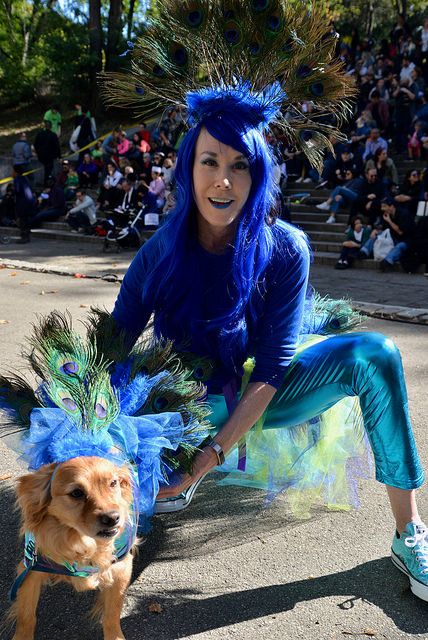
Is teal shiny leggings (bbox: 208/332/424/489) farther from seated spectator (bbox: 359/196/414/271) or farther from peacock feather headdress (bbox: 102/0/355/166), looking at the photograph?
seated spectator (bbox: 359/196/414/271)

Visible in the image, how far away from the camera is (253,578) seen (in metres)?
2.87

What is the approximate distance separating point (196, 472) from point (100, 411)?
559 millimetres

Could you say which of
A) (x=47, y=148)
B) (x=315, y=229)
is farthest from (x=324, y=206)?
(x=47, y=148)

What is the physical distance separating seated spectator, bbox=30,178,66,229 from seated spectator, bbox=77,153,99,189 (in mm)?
862

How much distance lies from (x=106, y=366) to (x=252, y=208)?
92 centimetres

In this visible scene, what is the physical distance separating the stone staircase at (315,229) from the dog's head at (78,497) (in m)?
9.48

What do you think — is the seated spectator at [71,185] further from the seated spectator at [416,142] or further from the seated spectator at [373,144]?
the seated spectator at [416,142]

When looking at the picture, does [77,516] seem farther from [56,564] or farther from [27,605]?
[27,605]

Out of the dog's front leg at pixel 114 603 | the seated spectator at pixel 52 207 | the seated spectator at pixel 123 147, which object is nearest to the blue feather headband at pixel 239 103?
the dog's front leg at pixel 114 603

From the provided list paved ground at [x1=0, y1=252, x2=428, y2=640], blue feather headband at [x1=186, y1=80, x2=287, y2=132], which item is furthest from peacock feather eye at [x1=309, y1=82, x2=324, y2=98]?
paved ground at [x1=0, y1=252, x2=428, y2=640]

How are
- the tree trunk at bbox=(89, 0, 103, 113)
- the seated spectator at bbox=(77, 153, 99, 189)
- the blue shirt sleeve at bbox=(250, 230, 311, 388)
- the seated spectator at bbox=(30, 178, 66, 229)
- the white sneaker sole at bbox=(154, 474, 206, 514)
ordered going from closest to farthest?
1. the blue shirt sleeve at bbox=(250, 230, 311, 388)
2. the white sneaker sole at bbox=(154, 474, 206, 514)
3. the seated spectator at bbox=(30, 178, 66, 229)
4. the seated spectator at bbox=(77, 153, 99, 189)
5. the tree trunk at bbox=(89, 0, 103, 113)

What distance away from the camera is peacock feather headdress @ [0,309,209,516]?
2229mm

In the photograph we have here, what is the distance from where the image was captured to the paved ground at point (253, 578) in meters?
2.56

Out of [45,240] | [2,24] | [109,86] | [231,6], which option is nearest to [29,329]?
[109,86]
